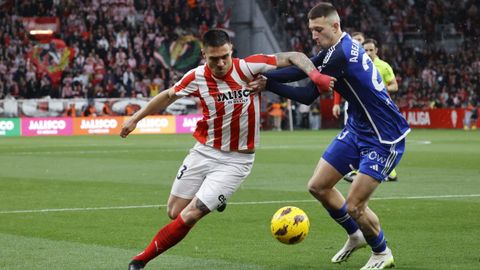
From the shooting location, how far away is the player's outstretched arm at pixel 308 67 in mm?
8055

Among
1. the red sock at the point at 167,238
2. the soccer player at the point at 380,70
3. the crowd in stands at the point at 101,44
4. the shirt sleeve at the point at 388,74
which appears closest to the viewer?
the red sock at the point at 167,238

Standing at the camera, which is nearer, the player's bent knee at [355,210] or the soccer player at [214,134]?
the soccer player at [214,134]

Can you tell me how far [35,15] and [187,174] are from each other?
39386 mm

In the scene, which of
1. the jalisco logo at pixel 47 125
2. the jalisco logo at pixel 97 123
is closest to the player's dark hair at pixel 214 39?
the jalisco logo at pixel 47 125

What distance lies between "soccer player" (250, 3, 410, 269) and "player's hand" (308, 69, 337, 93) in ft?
1.40

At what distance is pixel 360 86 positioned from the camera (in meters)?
8.68

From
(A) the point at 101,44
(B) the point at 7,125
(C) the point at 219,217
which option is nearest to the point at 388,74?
(C) the point at 219,217

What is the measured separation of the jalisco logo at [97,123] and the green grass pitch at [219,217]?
63.4 feet

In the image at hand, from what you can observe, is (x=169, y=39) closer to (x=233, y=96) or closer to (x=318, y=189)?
(x=318, y=189)

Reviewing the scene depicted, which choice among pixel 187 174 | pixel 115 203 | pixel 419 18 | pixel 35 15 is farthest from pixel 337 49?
pixel 419 18

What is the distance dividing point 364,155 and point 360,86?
61 centimetres

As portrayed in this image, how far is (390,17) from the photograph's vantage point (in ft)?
180

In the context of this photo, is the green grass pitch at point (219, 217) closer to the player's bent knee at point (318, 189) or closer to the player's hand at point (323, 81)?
the player's bent knee at point (318, 189)

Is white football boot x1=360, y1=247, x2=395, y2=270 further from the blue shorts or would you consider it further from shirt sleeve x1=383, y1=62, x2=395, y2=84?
shirt sleeve x1=383, y1=62, x2=395, y2=84
